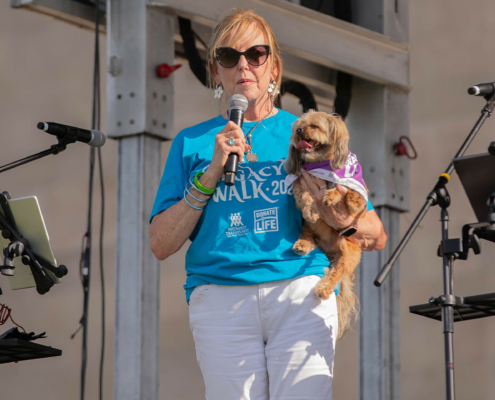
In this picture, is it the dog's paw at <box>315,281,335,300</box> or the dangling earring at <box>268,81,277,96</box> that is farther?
the dangling earring at <box>268,81,277,96</box>

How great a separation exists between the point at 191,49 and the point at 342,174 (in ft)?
6.64

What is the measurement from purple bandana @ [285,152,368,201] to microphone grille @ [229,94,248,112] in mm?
254

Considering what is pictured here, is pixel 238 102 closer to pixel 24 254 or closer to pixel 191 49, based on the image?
pixel 24 254

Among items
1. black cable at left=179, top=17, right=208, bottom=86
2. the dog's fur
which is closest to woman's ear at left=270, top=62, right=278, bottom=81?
the dog's fur

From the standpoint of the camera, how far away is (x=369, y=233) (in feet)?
6.14

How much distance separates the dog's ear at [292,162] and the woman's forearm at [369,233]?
0.22 m

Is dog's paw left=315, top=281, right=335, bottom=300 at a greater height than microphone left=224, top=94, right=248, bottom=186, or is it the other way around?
microphone left=224, top=94, right=248, bottom=186

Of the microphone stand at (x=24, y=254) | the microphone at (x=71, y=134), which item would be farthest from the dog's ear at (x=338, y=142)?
the microphone stand at (x=24, y=254)

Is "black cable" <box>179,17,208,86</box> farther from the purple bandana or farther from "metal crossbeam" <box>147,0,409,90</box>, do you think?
the purple bandana

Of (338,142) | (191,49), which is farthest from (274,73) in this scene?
(191,49)

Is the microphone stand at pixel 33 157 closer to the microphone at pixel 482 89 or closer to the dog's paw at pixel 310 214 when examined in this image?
the dog's paw at pixel 310 214

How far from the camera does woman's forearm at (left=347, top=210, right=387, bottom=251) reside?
186 centimetres

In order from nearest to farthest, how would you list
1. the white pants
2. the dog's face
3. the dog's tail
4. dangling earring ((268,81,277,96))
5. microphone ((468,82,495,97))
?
the white pants
the dog's face
dangling earring ((268,81,277,96))
the dog's tail
microphone ((468,82,495,97))

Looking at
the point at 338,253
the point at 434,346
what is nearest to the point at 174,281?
the point at 434,346
